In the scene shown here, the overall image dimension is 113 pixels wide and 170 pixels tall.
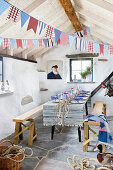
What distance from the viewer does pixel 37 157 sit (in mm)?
2812

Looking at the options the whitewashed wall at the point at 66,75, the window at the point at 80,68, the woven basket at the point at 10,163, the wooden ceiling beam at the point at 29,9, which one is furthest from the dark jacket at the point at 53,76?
the woven basket at the point at 10,163

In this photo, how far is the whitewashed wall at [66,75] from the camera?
562 centimetres

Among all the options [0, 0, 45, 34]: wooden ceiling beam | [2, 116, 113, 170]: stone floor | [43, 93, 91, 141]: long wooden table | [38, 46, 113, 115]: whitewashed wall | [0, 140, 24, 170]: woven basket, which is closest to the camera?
[0, 140, 24, 170]: woven basket

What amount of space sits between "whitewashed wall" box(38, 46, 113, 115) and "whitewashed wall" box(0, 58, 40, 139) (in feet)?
2.32

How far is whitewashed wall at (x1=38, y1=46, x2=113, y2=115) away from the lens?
562 cm

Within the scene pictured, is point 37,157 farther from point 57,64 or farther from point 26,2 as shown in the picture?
point 57,64

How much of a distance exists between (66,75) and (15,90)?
2.16 meters

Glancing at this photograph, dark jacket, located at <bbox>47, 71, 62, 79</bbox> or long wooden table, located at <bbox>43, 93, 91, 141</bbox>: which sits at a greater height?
dark jacket, located at <bbox>47, 71, 62, 79</bbox>

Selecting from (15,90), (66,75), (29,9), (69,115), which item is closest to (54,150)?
(69,115)

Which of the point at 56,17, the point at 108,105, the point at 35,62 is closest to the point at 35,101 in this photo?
the point at 35,62

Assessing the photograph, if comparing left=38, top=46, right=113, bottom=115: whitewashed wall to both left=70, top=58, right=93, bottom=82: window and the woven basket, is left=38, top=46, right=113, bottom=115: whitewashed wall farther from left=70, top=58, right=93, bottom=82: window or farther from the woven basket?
the woven basket

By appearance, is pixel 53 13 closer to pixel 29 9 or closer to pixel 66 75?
pixel 29 9

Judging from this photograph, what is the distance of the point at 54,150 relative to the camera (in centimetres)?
306

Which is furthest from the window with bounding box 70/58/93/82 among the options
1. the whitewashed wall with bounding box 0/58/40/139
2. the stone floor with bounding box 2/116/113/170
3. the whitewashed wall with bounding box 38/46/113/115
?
the stone floor with bounding box 2/116/113/170
